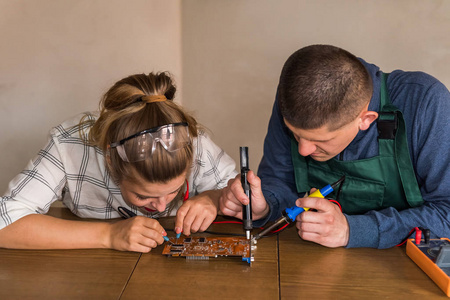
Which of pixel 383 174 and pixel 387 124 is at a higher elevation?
pixel 387 124

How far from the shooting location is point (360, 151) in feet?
5.57

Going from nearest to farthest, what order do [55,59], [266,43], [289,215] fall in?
[289,215] < [55,59] < [266,43]

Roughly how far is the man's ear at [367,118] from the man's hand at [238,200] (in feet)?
1.32

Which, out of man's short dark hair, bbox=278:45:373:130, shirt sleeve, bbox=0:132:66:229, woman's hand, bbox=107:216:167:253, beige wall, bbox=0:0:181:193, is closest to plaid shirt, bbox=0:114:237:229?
shirt sleeve, bbox=0:132:66:229

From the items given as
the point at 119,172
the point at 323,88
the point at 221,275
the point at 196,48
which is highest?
the point at 196,48

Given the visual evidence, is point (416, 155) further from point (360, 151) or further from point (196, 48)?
point (196, 48)

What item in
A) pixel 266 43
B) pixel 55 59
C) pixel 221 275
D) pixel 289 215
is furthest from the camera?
pixel 266 43

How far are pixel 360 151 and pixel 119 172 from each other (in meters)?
0.86

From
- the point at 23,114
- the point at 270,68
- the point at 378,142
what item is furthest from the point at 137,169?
the point at 270,68

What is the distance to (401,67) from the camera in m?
2.86

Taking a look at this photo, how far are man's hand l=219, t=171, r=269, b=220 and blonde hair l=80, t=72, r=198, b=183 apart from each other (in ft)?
0.62

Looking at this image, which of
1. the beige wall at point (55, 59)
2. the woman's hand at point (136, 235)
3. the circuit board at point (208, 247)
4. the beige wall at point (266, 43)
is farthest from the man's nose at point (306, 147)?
the beige wall at point (55, 59)

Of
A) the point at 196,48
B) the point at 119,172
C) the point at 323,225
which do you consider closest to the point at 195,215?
the point at 119,172

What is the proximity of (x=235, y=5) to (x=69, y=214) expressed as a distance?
5.97 feet
